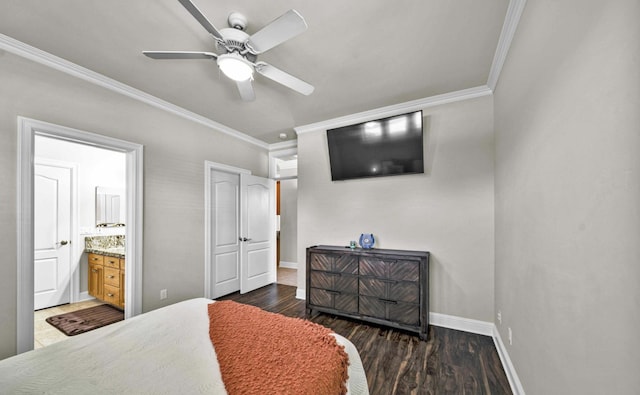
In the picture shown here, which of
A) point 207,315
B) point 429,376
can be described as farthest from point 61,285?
point 429,376

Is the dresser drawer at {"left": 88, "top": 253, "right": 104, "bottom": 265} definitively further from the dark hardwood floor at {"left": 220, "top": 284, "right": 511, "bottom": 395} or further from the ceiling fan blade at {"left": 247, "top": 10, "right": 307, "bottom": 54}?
the ceiling fan blade at {"left": 247, "top": 10, "right": 307, "bottom": 54}

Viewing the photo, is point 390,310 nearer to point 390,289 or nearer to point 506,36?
point 390,289

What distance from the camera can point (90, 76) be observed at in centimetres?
228

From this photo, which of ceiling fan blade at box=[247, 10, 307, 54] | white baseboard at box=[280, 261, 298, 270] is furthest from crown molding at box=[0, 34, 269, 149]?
white baseboard at box=[280, 261, 298, 270]

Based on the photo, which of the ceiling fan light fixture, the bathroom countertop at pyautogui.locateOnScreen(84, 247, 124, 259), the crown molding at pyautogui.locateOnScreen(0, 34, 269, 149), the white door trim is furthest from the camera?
the white door trim

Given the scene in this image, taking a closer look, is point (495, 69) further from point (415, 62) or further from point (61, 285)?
point (61, 285)

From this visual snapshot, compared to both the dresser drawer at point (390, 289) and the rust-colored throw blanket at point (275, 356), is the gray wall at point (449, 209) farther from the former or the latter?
the rust-colored throw blanket at point (275, 356)

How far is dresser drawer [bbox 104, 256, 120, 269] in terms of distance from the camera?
10.6 ft

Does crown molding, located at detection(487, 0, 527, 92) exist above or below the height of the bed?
above

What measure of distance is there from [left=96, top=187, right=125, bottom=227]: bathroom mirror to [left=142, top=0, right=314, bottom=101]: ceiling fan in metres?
3.38

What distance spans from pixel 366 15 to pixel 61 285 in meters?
4.93

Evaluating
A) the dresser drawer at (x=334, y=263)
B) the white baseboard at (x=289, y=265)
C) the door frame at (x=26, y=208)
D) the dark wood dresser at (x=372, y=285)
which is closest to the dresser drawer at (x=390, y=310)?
the dark wood dresser at (x=372, y=285)

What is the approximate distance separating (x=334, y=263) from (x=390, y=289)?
0.69 meters

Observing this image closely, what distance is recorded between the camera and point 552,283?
3.87 feet
